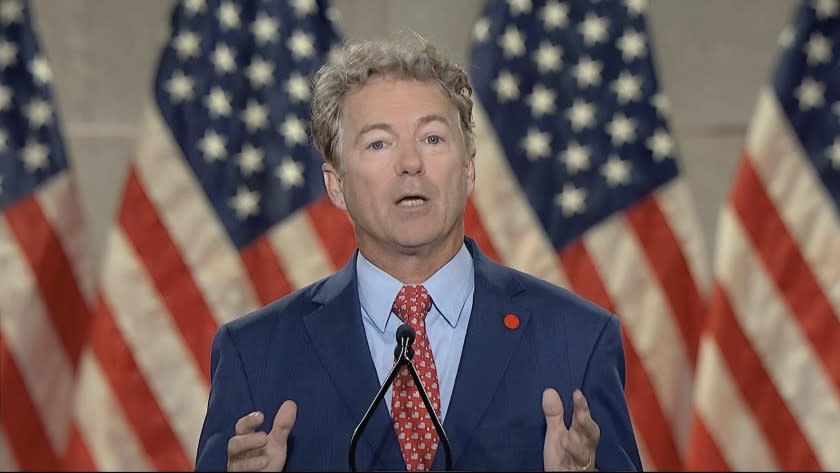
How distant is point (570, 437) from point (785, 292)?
2.07m

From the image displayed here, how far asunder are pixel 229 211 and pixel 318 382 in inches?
73.4

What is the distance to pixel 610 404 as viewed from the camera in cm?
186

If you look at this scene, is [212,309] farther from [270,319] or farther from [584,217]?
[270,319]

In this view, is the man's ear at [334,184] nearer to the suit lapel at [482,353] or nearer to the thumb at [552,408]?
the suit lapel at [482,353]

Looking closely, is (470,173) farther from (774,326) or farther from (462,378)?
(774,326)

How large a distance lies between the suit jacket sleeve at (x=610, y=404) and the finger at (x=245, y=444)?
0.54 meters

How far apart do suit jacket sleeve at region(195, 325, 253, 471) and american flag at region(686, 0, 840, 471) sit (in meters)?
1.97

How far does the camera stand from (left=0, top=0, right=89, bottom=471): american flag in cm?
367

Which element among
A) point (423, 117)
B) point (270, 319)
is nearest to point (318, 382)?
point (270, 319)

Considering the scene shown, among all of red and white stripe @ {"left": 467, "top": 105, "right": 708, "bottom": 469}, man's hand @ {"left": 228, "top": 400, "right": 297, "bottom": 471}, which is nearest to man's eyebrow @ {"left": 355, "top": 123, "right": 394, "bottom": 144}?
man's hand @ {"left": 228, "top": 400, "right": 297, "bottom": 471}

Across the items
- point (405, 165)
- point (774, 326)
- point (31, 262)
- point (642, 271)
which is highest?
point (31, 262)

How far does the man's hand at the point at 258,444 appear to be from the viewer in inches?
63.9

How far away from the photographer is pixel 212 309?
12.0ft

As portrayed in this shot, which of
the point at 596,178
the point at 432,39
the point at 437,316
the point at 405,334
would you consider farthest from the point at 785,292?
the point at 405,334
